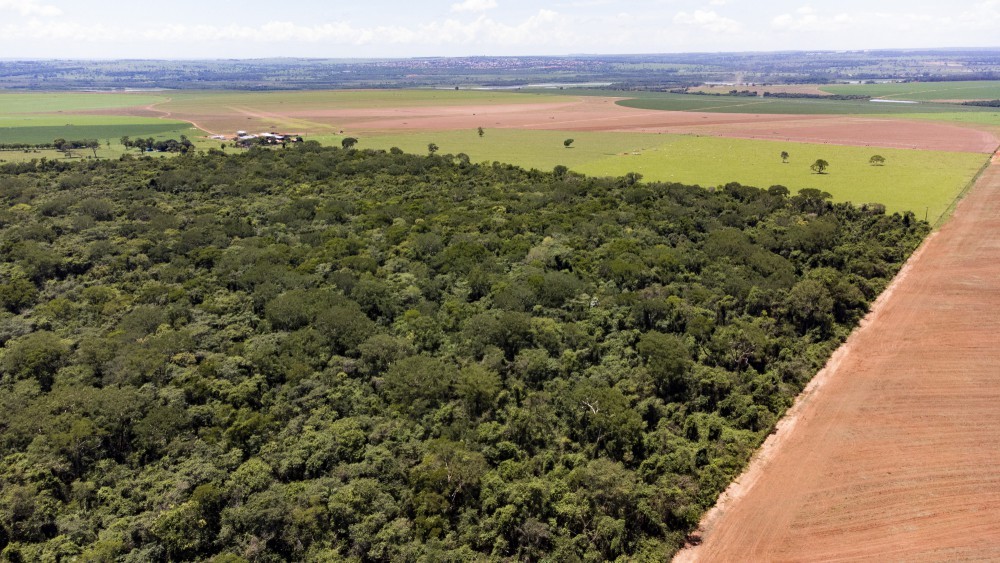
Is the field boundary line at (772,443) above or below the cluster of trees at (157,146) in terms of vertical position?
below

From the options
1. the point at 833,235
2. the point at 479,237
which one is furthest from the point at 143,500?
the point at 833,235

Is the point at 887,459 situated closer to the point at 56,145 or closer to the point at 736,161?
the point at 736,161

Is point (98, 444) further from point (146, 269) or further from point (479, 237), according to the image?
point (479, 237)

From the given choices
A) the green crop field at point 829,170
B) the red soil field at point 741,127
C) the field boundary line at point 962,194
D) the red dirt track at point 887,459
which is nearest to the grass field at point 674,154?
the green crop field at point 829,170

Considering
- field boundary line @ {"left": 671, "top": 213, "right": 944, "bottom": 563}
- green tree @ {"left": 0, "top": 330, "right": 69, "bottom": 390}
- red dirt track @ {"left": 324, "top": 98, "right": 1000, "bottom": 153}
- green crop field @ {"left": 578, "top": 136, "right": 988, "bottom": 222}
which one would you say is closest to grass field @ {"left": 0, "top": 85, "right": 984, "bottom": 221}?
green crop field @ {"left": 578, "top": 136, "right": 988, "bottom": 222}

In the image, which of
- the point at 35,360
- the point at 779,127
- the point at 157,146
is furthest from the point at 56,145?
the point at 779,127

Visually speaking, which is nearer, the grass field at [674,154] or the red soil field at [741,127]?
the grass field at [674,154]

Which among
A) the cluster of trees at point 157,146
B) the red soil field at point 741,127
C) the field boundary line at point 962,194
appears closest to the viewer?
the field boundary line at point 962,194

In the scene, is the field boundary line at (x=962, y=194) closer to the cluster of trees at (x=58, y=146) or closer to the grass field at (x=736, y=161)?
the grass field at (x=736, y=161)

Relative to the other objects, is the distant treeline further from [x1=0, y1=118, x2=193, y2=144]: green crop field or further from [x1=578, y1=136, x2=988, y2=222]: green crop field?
[x1=578, y1=136, x2=988, y2=222]: green crop field
